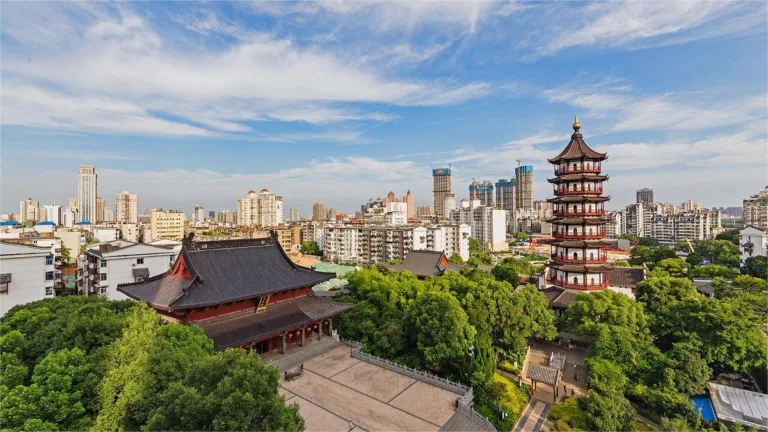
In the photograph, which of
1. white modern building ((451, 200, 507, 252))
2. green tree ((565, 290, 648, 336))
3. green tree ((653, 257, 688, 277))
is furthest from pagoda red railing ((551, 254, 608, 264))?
white modern building ((451, 200, 507, 252))

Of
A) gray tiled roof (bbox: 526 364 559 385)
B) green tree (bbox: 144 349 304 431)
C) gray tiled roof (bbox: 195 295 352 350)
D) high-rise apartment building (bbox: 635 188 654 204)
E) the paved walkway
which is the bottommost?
the paved walkway

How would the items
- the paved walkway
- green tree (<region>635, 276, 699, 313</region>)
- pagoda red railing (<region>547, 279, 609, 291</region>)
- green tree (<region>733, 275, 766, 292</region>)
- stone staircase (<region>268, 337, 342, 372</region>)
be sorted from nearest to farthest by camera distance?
the paved walkway → stone staircase (<region>268, 337, 342, 372</region>) → green tree (<region>635, 276, 699, 313</region>) → pagoda red railing (<region>547, 279, 609, 291</region>) → green tree (<region>733, 275, 766, 292</region>)

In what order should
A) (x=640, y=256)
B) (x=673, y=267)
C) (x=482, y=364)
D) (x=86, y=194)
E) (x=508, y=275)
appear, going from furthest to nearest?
1. (x=86, y=194)
2. (x=640, y=256)
3. (x=673, y=267)
4. (x=508, y=275)
5. (x=482, y=364)

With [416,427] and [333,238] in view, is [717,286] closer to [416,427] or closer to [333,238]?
[416,427]

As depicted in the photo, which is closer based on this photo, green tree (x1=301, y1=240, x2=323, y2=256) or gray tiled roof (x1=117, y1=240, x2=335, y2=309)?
gray tiled roof (x1=117, y1=240, x2=335, y2=309)

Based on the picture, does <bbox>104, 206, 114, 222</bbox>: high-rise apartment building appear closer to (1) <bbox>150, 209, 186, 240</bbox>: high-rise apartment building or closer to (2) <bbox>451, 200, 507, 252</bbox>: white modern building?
(1) <bbox>150, 209, 186, 240</bbox>: high-rise apartment building

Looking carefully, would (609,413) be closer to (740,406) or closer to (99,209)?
(740,406)

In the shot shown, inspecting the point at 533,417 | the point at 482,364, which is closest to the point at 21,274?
the point at 482,364

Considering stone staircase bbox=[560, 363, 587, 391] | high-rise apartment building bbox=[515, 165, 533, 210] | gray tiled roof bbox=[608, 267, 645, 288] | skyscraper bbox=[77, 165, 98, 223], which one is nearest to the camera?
stone staircase bbox=[560, 363, 587, 391]
